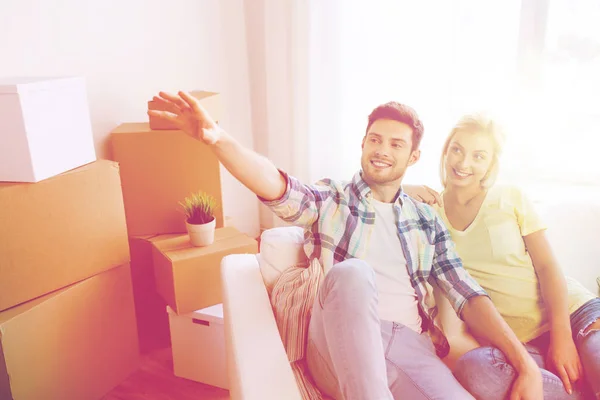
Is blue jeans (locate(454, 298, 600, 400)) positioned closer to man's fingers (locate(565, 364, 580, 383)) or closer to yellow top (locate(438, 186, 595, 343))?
man's fingers (locate(565, 364, 580, 383))

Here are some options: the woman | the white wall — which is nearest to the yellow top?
the woman

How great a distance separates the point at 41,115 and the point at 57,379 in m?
0.82

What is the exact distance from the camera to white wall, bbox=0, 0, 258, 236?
1.74 metres

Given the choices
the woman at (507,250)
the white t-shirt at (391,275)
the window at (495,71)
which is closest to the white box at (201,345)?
the white t-shirt at (391,275)

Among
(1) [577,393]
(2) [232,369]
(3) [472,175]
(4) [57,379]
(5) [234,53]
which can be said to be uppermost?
(5) [234,53]

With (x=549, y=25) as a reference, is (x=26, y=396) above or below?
below

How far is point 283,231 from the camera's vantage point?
4.91 feet

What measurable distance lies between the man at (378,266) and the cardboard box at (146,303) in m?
0.90

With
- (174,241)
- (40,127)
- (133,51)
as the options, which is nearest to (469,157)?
(174,241)

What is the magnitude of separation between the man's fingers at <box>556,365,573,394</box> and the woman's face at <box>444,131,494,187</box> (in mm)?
537

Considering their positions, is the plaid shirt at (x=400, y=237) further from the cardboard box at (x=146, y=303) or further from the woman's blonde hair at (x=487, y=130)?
the cardboard box at (x=146, y=303)

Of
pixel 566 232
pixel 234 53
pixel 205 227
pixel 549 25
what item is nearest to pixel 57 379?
pixel 205 227

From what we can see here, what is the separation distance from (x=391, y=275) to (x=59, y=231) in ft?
3.29

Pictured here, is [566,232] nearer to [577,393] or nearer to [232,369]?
[577,393]
